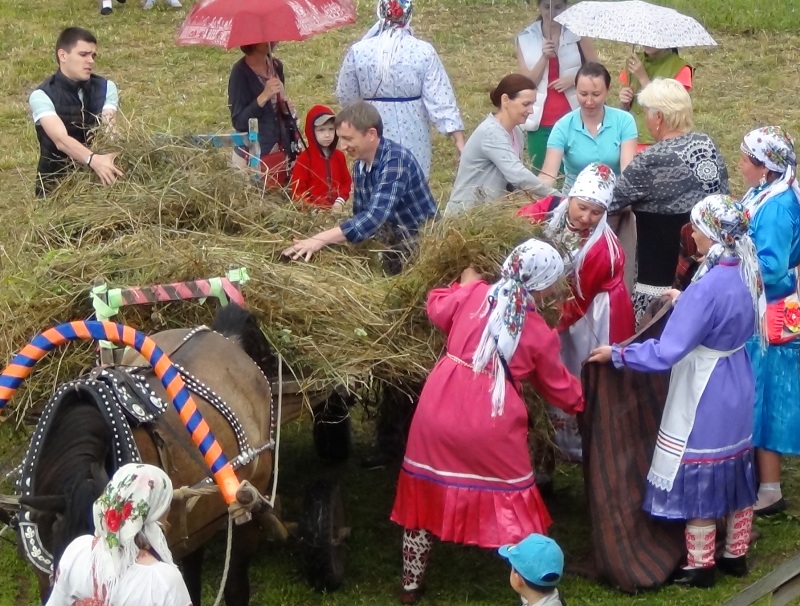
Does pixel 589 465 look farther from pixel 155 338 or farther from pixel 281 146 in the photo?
pixel 281 146

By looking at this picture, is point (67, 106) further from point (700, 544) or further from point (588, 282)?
point (700, 544)

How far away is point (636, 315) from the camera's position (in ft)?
19.8

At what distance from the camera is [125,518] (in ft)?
10.3

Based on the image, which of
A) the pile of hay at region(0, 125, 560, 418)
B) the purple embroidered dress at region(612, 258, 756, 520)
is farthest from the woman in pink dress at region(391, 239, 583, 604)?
the purple embroidered dress at region(612, 258, 756, 520)

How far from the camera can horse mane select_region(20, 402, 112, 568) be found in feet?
11.3

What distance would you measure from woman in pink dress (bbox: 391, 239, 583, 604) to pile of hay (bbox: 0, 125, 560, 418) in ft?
0.78

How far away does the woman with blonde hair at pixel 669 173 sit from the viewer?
5652 mm

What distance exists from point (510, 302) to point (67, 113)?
3.16 metres

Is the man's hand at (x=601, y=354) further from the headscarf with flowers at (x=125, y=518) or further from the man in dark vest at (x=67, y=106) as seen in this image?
the man in dark vest at (x=67, y=106)

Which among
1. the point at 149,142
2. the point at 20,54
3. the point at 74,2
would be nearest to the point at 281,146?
the point at 149,142

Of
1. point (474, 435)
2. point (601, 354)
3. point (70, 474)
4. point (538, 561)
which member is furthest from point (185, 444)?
point (601, 354)

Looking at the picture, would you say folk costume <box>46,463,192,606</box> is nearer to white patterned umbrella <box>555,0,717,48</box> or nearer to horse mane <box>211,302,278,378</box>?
horse mane <box>211,302,278,378</box>

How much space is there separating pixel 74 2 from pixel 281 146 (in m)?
9.67

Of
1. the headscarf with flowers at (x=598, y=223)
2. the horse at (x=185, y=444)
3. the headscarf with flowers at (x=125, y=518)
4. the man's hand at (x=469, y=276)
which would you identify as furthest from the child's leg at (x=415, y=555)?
the headscarf with flowers at (x=125, y=518)
